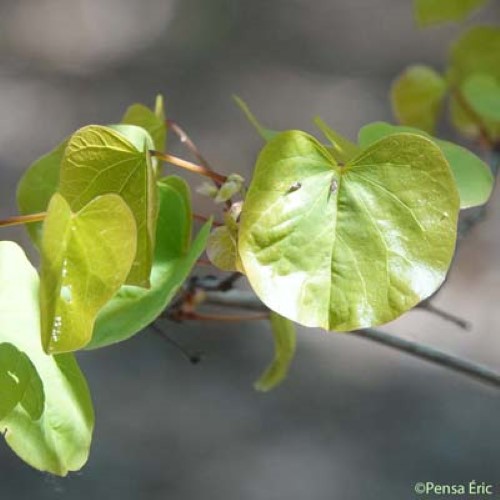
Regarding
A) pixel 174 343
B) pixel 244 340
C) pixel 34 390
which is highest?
pixel 34 390

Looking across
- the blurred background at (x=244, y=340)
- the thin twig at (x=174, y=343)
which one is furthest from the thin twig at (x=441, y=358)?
the blurred background at (x=244, y=340)

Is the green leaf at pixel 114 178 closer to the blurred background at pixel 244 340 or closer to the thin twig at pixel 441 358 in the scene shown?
the thin twig at pixel 441 358

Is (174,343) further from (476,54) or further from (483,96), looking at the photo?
(476,54)

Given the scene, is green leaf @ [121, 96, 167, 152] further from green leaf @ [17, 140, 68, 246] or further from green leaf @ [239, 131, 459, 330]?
green leaf @ [239, 131, 459, 330]

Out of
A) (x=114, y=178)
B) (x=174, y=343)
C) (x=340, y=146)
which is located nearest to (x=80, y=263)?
(x=114, y=178)

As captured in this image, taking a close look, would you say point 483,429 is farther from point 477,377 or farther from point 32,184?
point 32,184

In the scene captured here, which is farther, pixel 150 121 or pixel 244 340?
pixel 244 340
